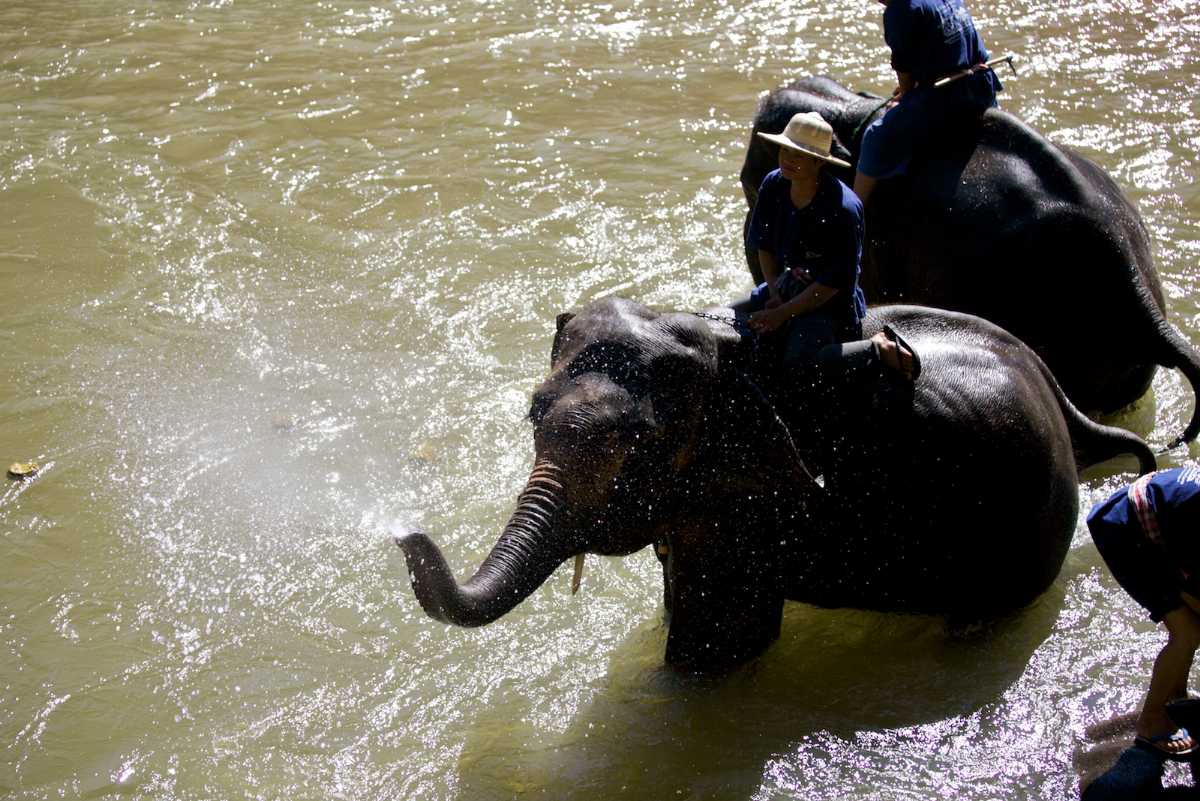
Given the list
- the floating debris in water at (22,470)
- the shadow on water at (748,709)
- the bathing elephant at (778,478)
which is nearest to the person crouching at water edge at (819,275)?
the bathing elephant at (778,478)

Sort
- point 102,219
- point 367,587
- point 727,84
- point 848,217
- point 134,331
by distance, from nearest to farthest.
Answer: point 848,217 < point 367,587 < point 134,331 < point 102,219 < point 727,84

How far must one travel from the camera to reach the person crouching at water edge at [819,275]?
15.0 ft

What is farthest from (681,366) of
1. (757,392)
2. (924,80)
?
(924,80)

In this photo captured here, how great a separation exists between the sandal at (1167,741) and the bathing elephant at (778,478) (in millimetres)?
933

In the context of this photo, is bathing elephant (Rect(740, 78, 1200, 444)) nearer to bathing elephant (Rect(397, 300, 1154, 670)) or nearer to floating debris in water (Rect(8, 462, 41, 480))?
bathing elephant (Rect(397, 300, 1154, 670))

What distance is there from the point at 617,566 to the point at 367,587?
105 centimetres

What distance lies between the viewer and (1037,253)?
617 cm

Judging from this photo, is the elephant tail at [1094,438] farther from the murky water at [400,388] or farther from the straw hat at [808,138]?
the straw hat at [808,138]

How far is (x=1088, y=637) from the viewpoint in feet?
16.9

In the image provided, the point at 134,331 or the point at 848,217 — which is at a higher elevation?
the point at 848,217

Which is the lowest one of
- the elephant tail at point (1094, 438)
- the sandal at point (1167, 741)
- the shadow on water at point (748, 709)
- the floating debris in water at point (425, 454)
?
the floating debris in water at point (425, 454)

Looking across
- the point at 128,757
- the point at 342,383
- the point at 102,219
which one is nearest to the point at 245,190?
the point at 102,219

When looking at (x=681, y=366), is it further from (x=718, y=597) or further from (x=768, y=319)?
(x=718, y=597)

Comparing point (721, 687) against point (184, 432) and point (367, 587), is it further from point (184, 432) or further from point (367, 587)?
point (184, 432)
